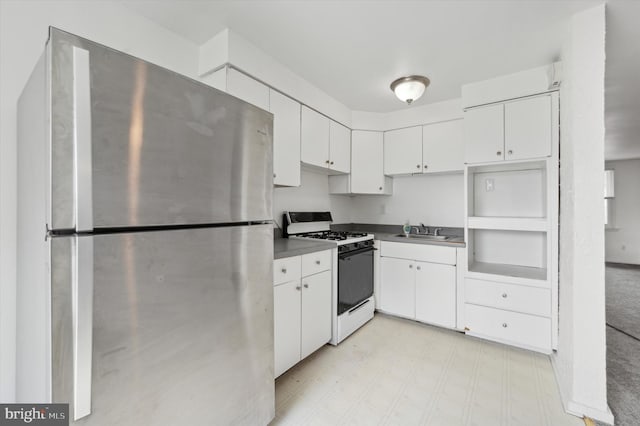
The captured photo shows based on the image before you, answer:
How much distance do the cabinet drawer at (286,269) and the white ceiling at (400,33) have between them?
1550 millimetres

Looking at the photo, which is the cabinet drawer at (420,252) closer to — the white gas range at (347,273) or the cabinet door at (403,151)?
the white gas range at (347,273)

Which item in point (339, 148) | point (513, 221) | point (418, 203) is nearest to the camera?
point (513, 221)

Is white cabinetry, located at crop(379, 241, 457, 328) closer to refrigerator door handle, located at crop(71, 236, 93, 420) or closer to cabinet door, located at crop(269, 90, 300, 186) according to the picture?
cabinet door, located at crop(269, 90, 300, 186)

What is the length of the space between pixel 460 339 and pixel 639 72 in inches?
111

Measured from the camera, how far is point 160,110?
94 centimetres

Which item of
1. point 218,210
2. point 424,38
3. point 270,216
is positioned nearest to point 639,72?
point 424,38

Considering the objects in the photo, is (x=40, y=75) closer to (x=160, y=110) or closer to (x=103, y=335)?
(x=160, y=110)

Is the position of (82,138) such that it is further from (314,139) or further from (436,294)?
(436,294)

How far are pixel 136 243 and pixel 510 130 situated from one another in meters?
2.83

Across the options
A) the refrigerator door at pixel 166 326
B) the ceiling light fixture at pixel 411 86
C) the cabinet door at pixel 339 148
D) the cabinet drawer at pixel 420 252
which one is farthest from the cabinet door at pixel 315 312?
the ceiling light fixture at pixel 411 86

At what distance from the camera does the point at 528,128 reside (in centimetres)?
230

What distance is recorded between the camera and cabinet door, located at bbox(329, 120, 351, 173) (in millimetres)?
2879

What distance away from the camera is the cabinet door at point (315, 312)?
205cm

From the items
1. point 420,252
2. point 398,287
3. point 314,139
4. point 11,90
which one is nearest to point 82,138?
point 11,90
